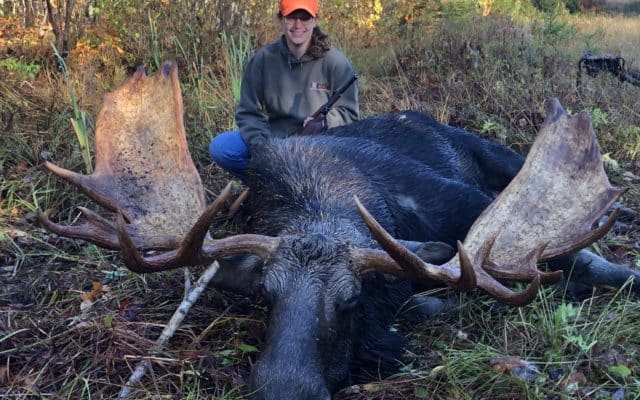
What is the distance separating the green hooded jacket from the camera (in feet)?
18.6

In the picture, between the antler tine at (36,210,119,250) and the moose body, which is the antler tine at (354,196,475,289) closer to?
the moose body

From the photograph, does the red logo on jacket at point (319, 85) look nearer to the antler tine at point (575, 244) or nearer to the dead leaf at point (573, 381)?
the antler tine at point (575, 244)

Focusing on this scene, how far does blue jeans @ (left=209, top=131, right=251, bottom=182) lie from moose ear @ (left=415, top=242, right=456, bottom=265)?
2419mm

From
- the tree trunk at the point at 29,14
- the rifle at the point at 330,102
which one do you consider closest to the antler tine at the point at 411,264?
the rifle at the point at 330,102

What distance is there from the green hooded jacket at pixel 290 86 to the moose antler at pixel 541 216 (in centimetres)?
226

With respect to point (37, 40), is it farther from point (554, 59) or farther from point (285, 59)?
point (554, 59)

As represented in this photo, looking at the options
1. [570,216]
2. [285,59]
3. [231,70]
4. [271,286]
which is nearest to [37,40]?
[231,70]

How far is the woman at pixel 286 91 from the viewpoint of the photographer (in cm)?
560

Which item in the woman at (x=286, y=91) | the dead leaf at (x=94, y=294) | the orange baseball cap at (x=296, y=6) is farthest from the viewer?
the woman at (x=286, y=91)

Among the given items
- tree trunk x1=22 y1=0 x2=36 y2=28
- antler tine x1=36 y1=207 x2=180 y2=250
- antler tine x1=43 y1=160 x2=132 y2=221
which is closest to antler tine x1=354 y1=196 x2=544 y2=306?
antler tine x1=36 y1=207 x2=180 y2=250

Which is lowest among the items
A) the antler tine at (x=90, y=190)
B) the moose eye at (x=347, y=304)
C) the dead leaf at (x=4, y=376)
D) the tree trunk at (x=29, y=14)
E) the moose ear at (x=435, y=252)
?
the dead leaf at (x=4, y=376)

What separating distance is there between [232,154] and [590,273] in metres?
2.86

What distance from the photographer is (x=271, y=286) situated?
3.28 meters

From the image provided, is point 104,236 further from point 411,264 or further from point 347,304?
point 411,264
